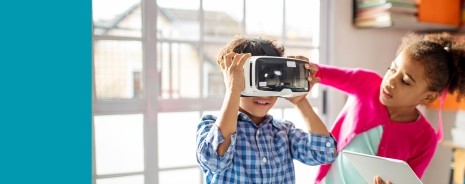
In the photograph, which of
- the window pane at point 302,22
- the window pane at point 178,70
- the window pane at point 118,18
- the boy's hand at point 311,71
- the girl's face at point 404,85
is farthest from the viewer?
the window pane at point 302,22

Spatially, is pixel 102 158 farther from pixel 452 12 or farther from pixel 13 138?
pixel 452 12

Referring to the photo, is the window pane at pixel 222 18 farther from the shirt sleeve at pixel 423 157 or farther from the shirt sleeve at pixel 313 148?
the shirt sleeve at pixel 423 157

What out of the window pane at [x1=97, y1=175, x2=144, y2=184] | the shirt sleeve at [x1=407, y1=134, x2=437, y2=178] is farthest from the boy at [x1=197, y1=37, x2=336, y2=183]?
the window pane at [x1=97, y1=175, x2=144, y2=184]

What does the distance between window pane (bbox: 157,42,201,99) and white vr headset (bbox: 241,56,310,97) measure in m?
0.72

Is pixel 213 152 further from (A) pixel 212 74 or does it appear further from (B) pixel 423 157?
(A) pixel 212 74

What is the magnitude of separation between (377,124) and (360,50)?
855 mm

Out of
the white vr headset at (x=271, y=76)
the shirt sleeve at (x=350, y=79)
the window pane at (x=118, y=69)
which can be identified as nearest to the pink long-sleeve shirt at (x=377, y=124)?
the shirt sleeve at (x=350, y=79)

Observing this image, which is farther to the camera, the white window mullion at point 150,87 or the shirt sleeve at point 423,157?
the white window mullion at point 150,87

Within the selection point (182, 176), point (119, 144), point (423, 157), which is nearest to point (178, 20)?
point (119, 144)

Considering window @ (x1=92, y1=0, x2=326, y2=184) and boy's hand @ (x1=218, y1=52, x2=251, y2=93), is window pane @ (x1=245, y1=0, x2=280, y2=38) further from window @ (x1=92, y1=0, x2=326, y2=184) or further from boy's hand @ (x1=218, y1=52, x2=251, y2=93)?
boy's hand @ (x1=218, y1=52, x2=251, y2=93)

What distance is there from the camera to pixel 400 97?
117cm

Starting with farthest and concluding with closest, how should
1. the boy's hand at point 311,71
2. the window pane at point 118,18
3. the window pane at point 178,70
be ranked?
1. the window pane at point 178,70
2. the window pane at point 118,18
3. the boy's hand at point 311,71

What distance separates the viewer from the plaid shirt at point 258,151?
0.94 m

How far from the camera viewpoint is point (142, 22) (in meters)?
1.53
